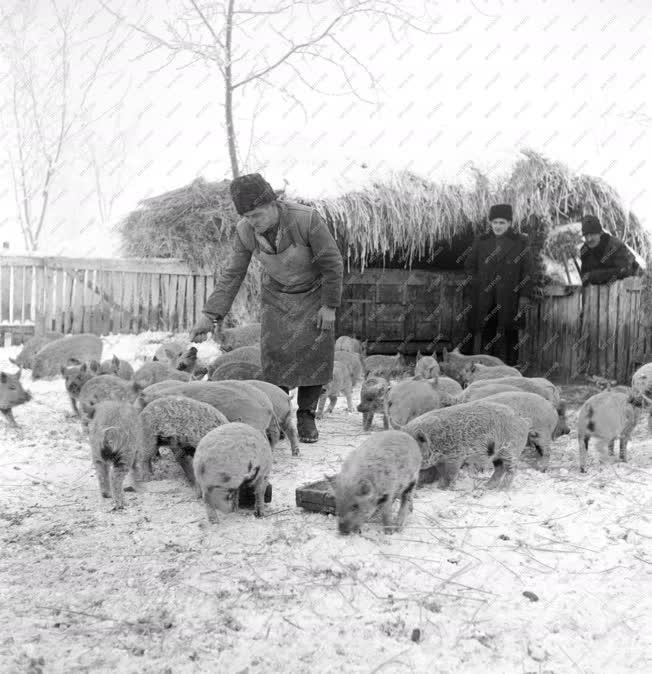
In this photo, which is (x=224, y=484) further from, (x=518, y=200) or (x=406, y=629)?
(x=518, y=200)

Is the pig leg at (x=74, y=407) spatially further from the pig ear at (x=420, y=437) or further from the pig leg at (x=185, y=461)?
the pig ear at (x=420, y=437)

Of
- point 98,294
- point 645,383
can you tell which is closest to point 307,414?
point 645,383

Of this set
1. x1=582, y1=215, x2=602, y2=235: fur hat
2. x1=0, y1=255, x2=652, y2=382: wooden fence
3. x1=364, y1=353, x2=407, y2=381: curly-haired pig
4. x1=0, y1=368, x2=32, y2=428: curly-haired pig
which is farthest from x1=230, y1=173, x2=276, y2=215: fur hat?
x1=582, y1=215, x2=602, y2=235: fur hat

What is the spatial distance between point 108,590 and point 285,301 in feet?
11.9

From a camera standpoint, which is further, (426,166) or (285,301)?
(426,166)

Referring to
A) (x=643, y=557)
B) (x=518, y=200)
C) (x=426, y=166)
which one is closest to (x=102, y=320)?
(x=426, y=166)

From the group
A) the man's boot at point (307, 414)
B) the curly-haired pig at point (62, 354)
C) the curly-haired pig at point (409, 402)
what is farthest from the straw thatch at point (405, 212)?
the curly-haired pig at point (409, 402)

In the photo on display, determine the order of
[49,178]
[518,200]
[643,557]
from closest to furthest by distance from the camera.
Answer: [643,557]
[518,200]
[49,178]

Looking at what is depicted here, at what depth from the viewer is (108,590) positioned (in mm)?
3205

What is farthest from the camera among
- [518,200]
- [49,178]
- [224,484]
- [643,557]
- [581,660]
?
[49,178]

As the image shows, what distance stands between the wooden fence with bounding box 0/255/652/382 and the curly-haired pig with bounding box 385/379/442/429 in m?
4.63

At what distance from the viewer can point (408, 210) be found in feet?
36.3

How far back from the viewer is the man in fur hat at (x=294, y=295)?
6.20m

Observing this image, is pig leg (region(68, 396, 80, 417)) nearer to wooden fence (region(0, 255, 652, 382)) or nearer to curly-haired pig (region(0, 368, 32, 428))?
curly-haired pig (region(0, 368, 32, 428))
